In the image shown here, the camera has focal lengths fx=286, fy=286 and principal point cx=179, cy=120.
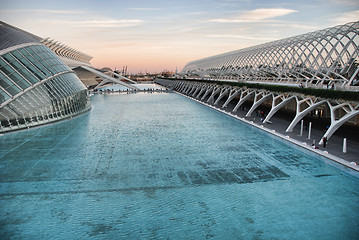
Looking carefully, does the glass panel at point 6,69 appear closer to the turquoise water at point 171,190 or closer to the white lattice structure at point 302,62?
the turquoise water at point 171,190

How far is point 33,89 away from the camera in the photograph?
23859 mm

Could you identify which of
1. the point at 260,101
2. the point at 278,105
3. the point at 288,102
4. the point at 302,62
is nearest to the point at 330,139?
the point at 278,105

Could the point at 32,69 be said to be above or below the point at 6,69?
above

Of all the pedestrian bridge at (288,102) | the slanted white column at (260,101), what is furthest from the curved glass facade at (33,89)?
the pedestrian bridge at (288,102)

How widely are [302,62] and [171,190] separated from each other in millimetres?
30472

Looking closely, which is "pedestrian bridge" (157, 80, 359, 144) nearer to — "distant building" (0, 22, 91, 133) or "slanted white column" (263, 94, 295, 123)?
"slanted white column" (263, 94, 295, 123)

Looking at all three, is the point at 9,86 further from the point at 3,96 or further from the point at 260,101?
the point at 260,101

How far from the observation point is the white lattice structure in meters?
26.5

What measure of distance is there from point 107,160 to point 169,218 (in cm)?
691

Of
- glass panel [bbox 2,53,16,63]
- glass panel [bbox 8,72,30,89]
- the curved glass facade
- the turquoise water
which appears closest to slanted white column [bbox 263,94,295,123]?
the turquoise water

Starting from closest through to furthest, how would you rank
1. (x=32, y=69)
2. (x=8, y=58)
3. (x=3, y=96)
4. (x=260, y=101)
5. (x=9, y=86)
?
(x=3, y=96)
(x=9, y=86)
(x=8, y=58)
(x=32, y=69)
(x=260, y=101)

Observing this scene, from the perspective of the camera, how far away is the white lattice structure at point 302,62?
26453 millimetres

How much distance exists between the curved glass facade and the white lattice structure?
22.3 metres

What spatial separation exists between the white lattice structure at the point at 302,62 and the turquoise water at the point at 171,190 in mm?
11171
